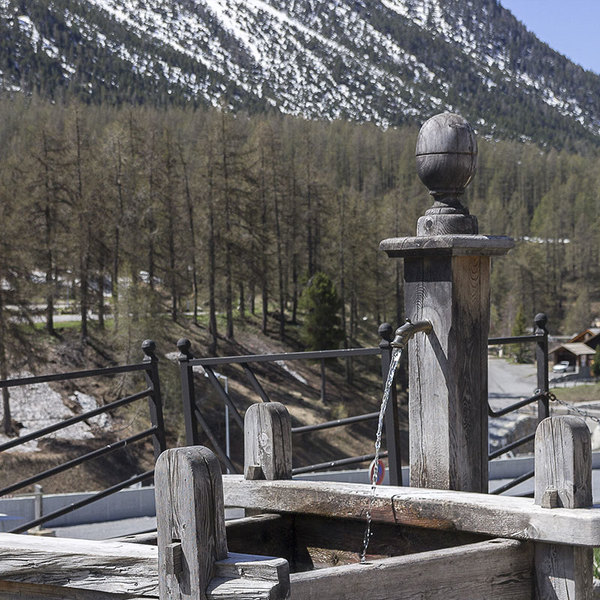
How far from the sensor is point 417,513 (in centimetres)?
309

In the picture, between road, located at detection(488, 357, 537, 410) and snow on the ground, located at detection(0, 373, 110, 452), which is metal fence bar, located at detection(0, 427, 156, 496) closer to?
snow on the ground, located at detection(0, 373, 110, 452)

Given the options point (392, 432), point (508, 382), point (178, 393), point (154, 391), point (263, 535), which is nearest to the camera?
point (263, 535)

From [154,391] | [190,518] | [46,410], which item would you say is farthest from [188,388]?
[46,410]

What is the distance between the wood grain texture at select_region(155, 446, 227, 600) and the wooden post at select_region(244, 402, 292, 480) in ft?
3.96

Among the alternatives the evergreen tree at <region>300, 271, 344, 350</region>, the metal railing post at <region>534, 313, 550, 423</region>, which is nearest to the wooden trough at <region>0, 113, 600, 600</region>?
the metal railing post at <region>534, 313, 550, 423</region>

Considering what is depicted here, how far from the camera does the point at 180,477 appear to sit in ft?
6.81

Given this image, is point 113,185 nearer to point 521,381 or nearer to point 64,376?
point 521,381

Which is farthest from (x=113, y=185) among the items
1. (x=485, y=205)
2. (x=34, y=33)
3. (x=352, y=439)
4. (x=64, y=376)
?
(x=34, y=33)

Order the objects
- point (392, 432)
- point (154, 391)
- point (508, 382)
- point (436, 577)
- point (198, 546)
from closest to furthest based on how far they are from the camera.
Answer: point (198, 546) < point (436, 577) < point (392, 432) < point (154, 391) < point (508, 382)

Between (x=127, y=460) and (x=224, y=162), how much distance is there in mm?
17982

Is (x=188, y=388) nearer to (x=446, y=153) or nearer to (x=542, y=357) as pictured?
(x=542, y=357)

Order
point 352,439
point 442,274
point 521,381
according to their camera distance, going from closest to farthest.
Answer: point 442,274 → point 352,439 → point 521,381

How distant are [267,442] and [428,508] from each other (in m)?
0.62

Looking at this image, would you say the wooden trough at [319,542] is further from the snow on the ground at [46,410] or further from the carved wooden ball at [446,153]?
the snow on the ground at [46,410]
